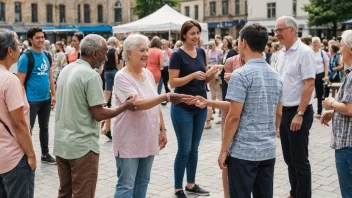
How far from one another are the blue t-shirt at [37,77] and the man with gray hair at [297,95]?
3.61 m

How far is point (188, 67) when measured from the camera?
4.87 metres

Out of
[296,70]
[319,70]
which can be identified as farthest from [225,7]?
[296,70]

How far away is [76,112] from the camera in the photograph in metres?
3.45

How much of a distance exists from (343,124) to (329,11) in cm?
3554

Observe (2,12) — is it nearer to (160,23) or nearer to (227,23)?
(227,23)

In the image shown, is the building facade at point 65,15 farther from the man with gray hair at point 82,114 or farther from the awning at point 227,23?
the man with gray hair at point 82,114

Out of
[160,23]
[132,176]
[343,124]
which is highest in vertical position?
[160,23]

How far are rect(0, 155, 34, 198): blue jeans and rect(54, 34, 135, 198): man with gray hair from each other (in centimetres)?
34

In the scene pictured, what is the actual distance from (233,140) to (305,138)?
150 centimetres

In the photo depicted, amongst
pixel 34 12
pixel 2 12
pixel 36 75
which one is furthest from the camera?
pixel 34 12

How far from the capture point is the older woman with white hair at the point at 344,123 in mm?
3559

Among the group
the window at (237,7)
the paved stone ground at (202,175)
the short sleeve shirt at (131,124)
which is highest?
the window at (237,7)

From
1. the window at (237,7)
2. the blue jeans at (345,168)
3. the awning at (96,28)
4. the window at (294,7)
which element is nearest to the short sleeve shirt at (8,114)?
the blue jeans at (345,168)

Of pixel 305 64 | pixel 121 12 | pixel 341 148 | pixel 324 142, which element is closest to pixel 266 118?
pixel 341 148
